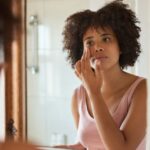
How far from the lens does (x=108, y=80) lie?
727 millimetres

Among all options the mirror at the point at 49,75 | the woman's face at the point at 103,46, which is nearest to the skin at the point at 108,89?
the woman's face at the point at 103,46

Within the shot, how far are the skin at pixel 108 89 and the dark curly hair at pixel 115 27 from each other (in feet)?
0.05

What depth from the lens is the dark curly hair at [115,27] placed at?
2.31 feet

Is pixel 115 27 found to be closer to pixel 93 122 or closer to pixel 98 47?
pixel 98 47

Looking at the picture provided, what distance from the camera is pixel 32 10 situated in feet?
3.58

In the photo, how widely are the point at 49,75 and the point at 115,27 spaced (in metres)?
0.53

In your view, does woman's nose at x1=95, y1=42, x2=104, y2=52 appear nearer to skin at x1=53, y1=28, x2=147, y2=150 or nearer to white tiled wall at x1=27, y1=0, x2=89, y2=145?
skin at x1=53, y1=28, x2=147, y2=150

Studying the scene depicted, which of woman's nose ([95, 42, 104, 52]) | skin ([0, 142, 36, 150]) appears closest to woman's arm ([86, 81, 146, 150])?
woman's nose ([95, 42, 104, 52])

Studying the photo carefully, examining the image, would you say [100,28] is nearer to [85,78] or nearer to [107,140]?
[85,78]

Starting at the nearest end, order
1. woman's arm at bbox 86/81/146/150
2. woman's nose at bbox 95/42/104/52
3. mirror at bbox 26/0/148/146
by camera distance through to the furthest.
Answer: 1. woman's arm at bbox 86/81/146/150
2. woman's nose at bbox 95/42/104/52
3. mirror at bbox 26/0/148/146

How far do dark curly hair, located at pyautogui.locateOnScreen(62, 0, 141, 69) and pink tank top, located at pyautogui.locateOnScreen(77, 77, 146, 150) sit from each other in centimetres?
10

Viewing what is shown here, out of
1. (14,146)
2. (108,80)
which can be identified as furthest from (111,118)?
(14,146)

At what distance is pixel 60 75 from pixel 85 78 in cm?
54

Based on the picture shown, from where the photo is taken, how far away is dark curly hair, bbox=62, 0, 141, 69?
2.31 ft
